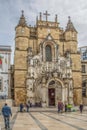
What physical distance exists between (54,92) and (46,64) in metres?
5.38

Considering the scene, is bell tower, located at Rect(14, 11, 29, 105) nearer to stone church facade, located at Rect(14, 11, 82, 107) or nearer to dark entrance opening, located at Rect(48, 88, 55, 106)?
stone church facade, located at Rect(14, 11, 82, 107)

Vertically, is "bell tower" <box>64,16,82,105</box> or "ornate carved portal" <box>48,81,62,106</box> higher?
"bell tower" <box>64,16,82,105</box>

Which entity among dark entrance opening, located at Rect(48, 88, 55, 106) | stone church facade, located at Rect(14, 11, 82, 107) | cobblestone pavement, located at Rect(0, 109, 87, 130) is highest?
stone church facade, located at Rect(14, 11, 82, 107)

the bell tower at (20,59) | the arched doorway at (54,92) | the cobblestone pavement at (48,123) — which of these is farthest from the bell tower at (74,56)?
the cobblestone pavement at (48,123)

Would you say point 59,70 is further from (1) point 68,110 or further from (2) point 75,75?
(1) point 68,110

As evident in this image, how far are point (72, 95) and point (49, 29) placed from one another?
13493 millimetres

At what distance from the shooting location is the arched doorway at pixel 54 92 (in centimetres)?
5441

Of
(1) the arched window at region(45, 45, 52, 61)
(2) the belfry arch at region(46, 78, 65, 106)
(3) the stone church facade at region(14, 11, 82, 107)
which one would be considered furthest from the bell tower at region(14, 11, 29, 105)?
(2) the belfry arch at region(46, 78, 65, 106)

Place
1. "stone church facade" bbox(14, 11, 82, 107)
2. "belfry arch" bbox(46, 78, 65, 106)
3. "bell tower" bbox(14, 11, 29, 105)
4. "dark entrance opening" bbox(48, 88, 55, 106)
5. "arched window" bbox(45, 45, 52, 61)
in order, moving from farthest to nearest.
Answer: "arched window" bbox(45, 45, 52, 61) → "dark entrance opening" bbox(48, 88, 55, 106) → "belfry arch" bbox(46, 78, 65, 106) → "stone church facade" bbox(14, 11, 82, 107) → "bell tower" bbox(14, 11, 29, 105)

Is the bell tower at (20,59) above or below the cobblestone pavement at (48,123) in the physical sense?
above

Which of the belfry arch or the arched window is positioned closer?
the belfry arch

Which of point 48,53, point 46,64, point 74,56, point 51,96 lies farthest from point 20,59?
point 74,56

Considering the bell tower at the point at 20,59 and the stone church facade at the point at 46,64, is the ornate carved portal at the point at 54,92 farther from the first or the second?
the bell tower at the point at 20,59

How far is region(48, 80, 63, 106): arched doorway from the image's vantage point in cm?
5441
